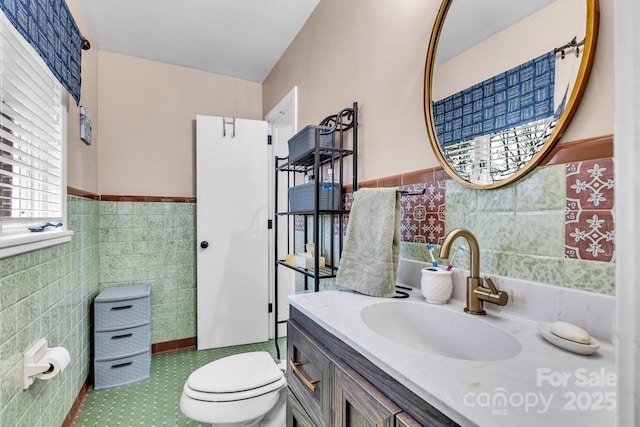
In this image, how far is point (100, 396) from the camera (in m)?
2.01

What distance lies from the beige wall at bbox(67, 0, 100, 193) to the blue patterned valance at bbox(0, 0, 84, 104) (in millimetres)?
217

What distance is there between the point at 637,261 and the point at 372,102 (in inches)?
54.2

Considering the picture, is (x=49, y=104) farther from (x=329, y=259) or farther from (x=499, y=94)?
(x=499, y=94)

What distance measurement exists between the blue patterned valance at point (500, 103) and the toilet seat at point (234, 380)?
4.06ft

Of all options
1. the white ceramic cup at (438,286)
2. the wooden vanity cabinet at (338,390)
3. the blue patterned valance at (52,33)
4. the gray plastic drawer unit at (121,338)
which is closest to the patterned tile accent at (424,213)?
the white ceramic cup at (438,286)

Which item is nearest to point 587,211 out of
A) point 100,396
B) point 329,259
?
point 329,259

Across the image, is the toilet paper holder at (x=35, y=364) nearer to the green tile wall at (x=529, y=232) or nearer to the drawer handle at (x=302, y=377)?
the drawer handle at (x=302, y=377)

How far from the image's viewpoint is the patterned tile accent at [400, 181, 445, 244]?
113cm

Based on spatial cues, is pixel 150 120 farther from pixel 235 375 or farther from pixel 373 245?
pixel 373 245

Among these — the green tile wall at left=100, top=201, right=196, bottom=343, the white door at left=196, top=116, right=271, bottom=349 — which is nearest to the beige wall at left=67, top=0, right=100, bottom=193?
the green tile wall at left=100, top=201, right=196, bottom=343

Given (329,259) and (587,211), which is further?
(329,259)

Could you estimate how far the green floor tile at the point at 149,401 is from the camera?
175cm

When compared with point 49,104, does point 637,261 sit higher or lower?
lower

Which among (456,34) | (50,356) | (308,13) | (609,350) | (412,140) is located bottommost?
(50,356)
